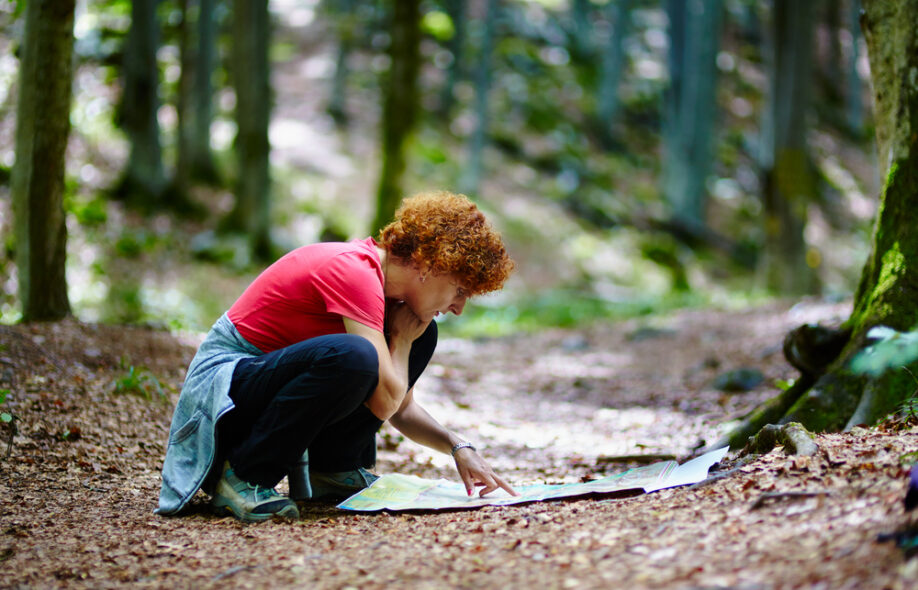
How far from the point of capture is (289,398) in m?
2.70

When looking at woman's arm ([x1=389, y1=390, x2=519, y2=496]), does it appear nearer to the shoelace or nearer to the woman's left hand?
the woman's left hand

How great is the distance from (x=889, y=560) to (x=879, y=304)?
2.14m

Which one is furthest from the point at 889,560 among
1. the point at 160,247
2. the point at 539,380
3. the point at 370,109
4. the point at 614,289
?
the point at 370,109

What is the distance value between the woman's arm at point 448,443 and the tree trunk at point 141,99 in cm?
946

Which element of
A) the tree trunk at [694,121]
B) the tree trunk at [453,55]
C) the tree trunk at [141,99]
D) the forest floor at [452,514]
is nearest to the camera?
the forest floor at [452,514]

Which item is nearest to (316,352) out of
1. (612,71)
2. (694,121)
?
(694,121)

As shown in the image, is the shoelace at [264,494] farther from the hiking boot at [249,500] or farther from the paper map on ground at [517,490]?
the paper map on ground at [517,490]

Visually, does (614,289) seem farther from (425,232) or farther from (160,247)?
(425,232)

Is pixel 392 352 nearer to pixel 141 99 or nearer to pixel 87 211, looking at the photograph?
pixel 87 211

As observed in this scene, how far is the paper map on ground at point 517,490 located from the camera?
9.26 feet

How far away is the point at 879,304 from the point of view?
3.51 m

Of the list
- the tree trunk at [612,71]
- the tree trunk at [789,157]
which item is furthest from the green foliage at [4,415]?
the tree trunk at [612,71]

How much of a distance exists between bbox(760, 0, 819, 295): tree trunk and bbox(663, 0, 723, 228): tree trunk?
8.98 meters

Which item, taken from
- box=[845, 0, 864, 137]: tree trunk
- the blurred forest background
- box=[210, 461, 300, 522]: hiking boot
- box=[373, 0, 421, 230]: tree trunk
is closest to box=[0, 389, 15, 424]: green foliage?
box=[210, 461, 300, 522]: hiking boot
